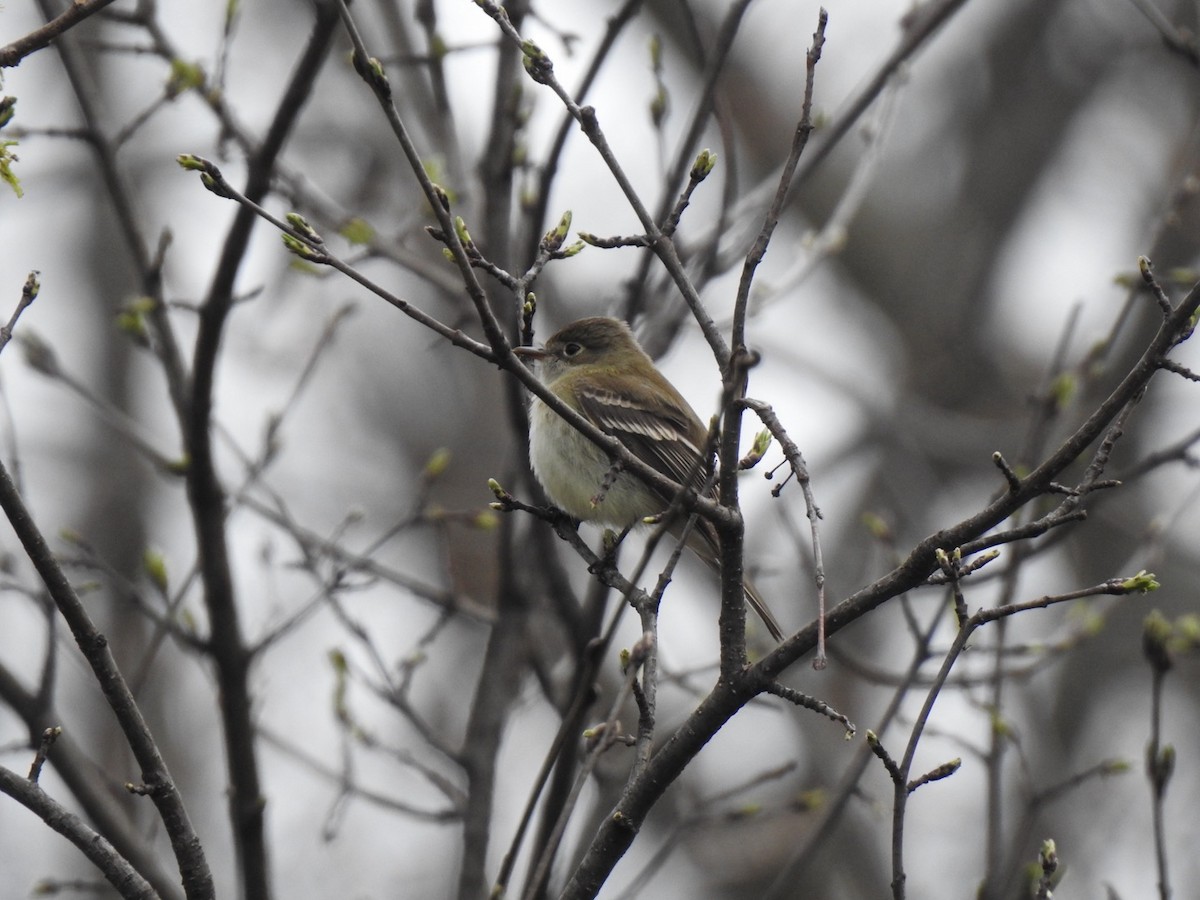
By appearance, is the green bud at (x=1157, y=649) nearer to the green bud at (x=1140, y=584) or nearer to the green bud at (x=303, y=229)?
the green bud at (x=1140, y=584)

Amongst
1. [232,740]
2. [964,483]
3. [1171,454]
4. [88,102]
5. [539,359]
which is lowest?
[232,740]

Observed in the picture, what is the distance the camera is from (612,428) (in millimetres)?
6562

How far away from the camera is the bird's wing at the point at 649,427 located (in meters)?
6.37

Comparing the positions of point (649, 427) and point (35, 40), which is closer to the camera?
point (35, 40)

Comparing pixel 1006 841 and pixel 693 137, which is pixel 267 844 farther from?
pixel 1006 841

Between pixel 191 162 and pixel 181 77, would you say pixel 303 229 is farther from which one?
pixel 181 77

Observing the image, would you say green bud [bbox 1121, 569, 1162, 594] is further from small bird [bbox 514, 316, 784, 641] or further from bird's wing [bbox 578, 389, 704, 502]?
bird's wing [bbox 578, 389, 704, 502]

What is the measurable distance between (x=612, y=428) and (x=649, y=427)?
191mm

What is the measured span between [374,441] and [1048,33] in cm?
861

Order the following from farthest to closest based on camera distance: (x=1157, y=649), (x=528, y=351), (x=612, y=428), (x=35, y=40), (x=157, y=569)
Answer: (x=612, y=428)
(x=157, y=569)
(x=528, y=351)
(x=1157, y=649)
(x=35, y=40)

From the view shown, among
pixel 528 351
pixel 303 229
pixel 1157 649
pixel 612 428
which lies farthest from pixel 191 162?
pixel 612 428

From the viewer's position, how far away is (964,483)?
13.3 m

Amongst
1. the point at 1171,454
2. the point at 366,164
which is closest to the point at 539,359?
the point at 1171,454

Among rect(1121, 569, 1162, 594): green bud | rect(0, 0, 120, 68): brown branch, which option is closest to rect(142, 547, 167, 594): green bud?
rect(0, 0, 120, 68): brown branch
